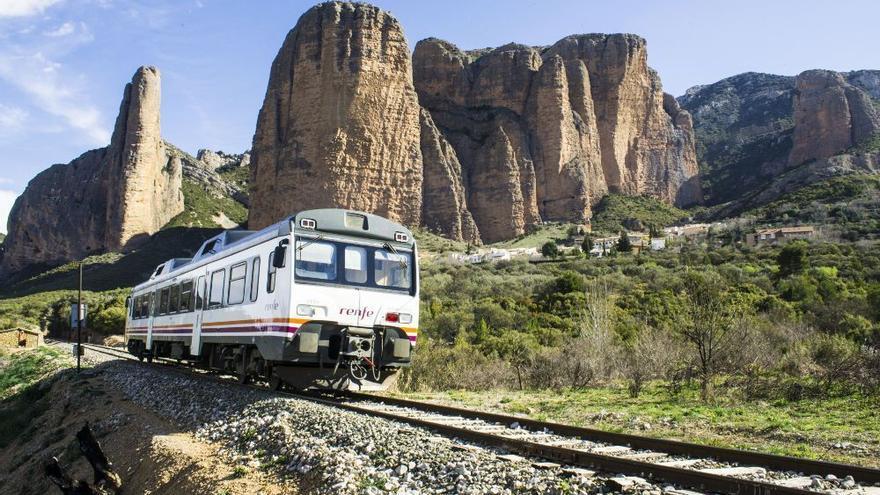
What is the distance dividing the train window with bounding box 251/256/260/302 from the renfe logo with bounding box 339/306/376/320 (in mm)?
1698

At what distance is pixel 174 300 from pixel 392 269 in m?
8.39

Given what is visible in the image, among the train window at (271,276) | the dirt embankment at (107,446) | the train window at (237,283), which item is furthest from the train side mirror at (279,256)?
the dirt embankment at (107,446)

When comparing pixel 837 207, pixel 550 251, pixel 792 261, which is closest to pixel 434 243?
pixel 550 251

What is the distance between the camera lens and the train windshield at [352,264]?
11.5 meters

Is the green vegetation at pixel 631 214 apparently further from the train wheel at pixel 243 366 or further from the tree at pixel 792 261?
the train wheel at pixel 243 366

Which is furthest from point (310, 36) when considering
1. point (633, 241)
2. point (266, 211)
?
point (633, 241)

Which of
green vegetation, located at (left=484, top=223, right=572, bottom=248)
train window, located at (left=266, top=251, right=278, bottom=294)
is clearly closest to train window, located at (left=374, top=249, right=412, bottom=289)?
train window, located at (left=266, top=251, right=278, bottom=294)

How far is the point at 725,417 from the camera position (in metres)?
10.9

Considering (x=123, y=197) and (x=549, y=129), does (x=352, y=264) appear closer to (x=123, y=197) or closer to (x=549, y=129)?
(x=123, y=197)

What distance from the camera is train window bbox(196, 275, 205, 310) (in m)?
15.5

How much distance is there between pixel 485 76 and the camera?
10850 centimetres

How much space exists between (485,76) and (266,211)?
45.4 m

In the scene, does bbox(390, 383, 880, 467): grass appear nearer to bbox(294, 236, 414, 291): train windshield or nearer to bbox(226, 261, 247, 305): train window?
bbox(294, 236, 414, 291): train windshield

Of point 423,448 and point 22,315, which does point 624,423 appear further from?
point 22,315
